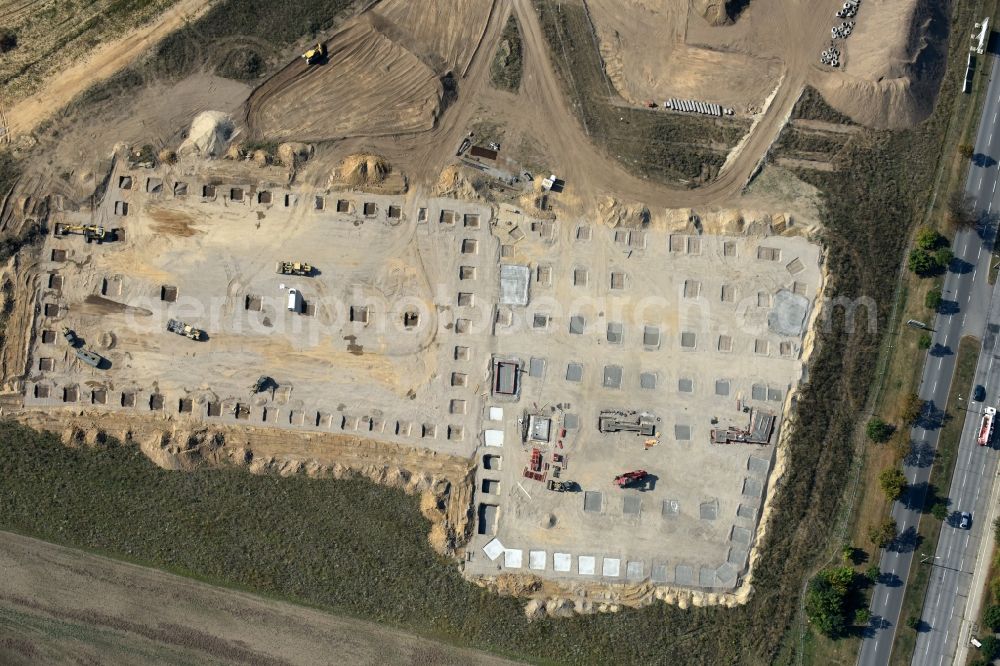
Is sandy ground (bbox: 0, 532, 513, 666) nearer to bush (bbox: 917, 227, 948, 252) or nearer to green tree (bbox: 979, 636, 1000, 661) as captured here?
green tree (bbox: 979, 636, 1000, 661)

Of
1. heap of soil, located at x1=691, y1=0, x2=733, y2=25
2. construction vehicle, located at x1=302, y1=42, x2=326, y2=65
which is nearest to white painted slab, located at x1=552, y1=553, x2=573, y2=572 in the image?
construction vehicle, located at x1=302, y1=42, x2=326, y2=65

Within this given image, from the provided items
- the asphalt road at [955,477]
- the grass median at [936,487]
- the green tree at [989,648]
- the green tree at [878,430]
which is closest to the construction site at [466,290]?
the green tree at [878,430]

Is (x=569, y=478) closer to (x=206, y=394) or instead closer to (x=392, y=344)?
(x=392, y=344)

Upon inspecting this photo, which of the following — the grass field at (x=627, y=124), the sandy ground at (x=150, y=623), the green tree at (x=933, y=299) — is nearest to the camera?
the sandy ground at (x=150, y=623)

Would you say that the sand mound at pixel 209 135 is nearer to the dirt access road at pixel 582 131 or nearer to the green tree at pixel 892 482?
the dirt access road at pixel 582 131

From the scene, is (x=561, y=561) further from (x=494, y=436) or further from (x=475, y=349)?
(x=475, y=349)

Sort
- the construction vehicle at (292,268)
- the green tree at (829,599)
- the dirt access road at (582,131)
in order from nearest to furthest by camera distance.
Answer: the green tree at (829,599), the construction vehicle at (292,268), the dirt access road at (582,131)

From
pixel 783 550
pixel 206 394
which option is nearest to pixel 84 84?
pixel 206 394
